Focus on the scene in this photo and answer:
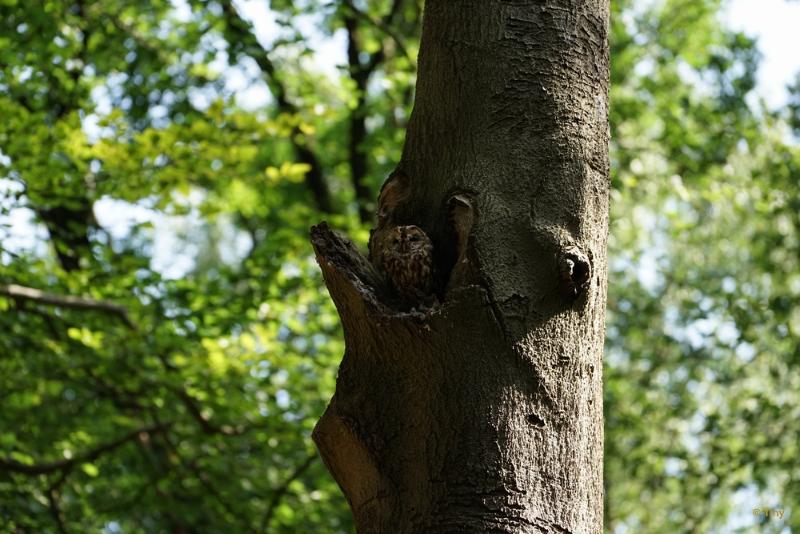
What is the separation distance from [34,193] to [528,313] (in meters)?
4.31

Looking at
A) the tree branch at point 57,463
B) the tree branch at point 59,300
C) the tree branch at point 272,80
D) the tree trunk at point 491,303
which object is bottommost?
the tree trunk at point 491,303

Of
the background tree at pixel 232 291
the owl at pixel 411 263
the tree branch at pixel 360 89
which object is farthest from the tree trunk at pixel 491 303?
the tree branch at pixel 360 89

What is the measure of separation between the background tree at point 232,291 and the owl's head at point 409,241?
385cm

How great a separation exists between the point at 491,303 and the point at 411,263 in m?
0.23

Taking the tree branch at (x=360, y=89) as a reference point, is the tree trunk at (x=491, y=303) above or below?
below

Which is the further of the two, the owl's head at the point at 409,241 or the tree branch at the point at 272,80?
the tree branch at the point at 272,80

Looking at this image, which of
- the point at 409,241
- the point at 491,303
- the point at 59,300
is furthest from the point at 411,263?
the point at 59,300

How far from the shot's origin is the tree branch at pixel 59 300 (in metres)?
5.61

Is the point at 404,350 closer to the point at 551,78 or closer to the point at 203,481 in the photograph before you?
the point at 551,78

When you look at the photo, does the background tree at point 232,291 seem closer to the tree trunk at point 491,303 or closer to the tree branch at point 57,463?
the tree branch at point 57,463

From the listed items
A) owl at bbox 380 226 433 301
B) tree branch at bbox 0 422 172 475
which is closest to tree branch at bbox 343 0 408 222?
tree branch at bbox 0 422 172 475

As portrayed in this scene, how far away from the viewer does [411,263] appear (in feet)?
7.06

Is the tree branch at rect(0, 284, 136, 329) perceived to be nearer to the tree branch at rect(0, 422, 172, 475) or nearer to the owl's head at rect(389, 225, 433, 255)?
the tree branch at rect(0, 422, 172, 475)

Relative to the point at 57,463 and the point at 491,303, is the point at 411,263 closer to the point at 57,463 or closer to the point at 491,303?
the point at 491,303
